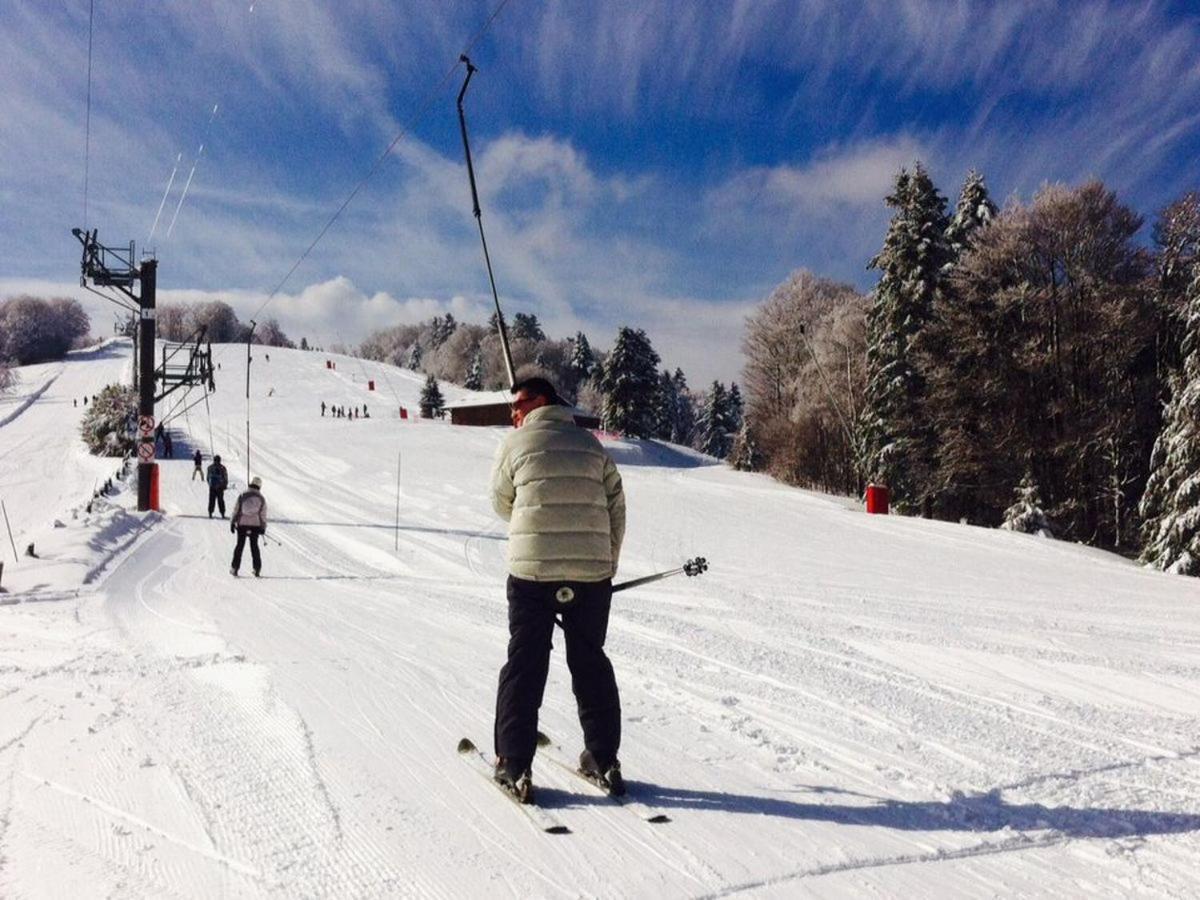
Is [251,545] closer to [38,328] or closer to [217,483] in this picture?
[217,483]

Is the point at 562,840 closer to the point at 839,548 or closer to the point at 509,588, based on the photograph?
the point at 509,588

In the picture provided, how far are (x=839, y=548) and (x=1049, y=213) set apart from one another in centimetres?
1651

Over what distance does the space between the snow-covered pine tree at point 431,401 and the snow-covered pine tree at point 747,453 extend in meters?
30.0

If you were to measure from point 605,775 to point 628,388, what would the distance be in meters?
59.1

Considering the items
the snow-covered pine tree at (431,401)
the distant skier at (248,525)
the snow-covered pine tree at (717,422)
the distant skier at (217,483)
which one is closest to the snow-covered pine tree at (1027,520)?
the distant skier at (248,525)

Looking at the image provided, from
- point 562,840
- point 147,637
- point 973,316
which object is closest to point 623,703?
point 562,840

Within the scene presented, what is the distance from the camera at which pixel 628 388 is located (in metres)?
62.4

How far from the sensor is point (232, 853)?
→ 2992 millimetres

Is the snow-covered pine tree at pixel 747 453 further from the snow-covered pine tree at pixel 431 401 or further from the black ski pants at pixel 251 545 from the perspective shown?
the black ski pants at pixel 251 545

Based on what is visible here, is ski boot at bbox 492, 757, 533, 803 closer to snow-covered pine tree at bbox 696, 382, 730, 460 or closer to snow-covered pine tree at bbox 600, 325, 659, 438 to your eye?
snow-covered pine tree at bbox 600, 325, 659, 438

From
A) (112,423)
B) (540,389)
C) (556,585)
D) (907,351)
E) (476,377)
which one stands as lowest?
(556,585)

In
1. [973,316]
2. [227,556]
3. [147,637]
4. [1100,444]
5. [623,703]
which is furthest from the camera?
[973,316]

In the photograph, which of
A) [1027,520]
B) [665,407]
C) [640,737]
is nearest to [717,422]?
[665,407]

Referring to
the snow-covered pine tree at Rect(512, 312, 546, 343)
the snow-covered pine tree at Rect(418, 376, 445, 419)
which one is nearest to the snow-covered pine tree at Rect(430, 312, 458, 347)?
the snow-covered pine tree at Rect(512, 312, 546, 343)
